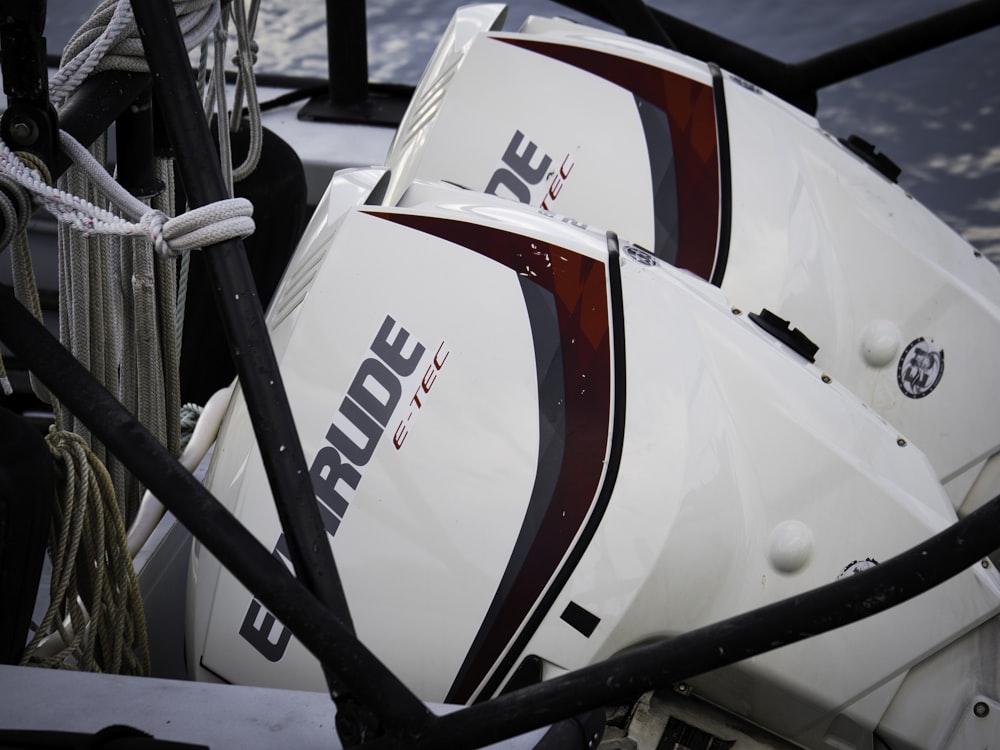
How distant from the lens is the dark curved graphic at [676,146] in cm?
167

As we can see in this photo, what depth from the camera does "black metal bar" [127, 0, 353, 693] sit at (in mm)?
761

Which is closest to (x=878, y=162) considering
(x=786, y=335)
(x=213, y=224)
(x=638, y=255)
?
(x=786, y=335)

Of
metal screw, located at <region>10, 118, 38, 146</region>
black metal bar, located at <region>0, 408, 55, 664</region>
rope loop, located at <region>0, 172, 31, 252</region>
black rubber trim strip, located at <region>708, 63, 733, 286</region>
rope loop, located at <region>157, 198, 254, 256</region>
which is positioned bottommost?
black metal bar, located at <region>0, 408, 55, 664</region>

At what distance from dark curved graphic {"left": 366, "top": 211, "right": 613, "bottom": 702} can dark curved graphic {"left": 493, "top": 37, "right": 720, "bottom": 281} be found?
460 mm

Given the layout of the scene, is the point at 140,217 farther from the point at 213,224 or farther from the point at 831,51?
the point at 831,51

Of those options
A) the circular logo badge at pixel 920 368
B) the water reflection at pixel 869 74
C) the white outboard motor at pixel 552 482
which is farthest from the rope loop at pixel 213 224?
the water reflection at pixel 869 74

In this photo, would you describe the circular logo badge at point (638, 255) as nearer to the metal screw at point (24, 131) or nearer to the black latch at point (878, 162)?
the metal screw at point (24, 131)

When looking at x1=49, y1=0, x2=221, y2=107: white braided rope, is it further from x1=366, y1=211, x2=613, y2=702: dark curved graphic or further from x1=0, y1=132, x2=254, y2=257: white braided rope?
x1=366, y1=211, x2=613, y2=702: dark curved graphic

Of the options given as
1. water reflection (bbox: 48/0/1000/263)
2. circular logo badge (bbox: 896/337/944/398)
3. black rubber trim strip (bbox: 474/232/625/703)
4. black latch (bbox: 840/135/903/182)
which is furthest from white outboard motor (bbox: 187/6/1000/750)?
water reflection (bbox: 48/0/1000/263)

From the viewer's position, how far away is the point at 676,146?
170 cm

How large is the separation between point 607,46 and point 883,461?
816 mm

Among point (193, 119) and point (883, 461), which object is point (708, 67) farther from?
point (193, 119)

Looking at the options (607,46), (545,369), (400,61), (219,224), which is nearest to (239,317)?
(219,224)

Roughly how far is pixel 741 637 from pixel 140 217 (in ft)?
1.70
